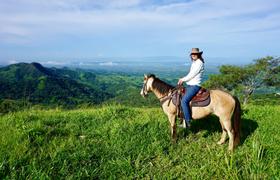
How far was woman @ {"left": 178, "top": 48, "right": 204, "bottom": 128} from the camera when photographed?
7.72 metres

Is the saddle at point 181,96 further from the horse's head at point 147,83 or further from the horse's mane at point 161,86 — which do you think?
the horse's head at point 147,83

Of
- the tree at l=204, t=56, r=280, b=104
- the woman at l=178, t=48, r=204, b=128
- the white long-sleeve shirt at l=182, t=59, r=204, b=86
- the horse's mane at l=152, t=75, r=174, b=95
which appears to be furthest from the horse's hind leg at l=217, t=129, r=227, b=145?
the tree at l=204, t=56, r=280, b=104

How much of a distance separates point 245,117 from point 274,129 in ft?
5.64

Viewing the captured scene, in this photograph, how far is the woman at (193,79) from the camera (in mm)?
7719

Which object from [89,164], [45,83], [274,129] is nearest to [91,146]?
[89,164]

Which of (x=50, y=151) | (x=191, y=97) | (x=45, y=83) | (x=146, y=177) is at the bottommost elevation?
(x=45, y=83)

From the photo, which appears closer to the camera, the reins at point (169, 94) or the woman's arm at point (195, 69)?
the woman's arm at point (195, 69)

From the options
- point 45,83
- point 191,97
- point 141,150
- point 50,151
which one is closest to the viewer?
point 50,151

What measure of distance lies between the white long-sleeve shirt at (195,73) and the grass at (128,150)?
1744 mm

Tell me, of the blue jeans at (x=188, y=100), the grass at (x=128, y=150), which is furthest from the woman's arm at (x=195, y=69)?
the grass at (x=128, y=150)

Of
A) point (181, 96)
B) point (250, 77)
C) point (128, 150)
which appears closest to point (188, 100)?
point (181, 96)

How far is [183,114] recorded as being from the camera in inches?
316

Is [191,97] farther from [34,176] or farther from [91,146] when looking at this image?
[34,176]

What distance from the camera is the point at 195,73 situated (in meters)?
7.72
